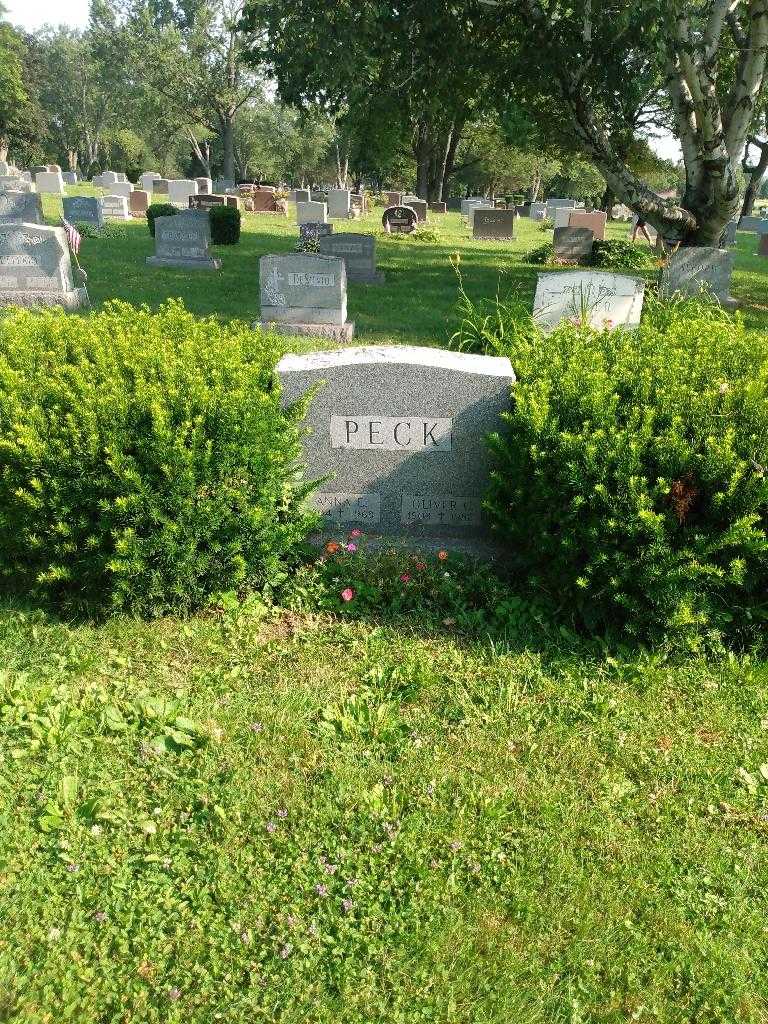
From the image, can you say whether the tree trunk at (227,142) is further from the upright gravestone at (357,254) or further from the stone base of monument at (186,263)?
the upright gravestone at (357,254)

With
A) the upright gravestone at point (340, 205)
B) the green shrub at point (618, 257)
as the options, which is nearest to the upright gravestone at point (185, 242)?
the green shrub at point (618, 257)

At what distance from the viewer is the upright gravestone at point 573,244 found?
19.2 m

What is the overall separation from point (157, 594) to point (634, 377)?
2.68 meters

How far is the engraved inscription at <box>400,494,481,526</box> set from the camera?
4.53 meters

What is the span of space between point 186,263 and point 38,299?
4872mm

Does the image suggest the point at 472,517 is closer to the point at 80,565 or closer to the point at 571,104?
the point at 80,565

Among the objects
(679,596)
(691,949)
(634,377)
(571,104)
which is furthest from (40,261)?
(691,949)

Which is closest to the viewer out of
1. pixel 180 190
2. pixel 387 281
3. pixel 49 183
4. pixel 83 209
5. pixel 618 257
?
pixel 387 281

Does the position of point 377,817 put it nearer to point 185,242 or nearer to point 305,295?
point 305,295

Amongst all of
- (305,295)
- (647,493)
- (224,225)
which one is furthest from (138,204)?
(647,493)

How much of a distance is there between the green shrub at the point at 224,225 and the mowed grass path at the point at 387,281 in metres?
0.42

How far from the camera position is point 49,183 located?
34906 mm

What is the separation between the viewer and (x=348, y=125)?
12.2m

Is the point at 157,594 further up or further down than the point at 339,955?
further up
